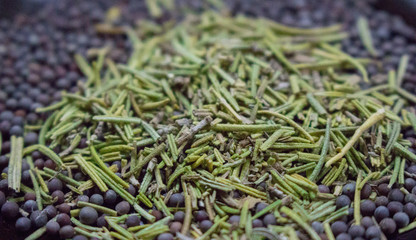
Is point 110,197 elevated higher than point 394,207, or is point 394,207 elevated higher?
point 110,197

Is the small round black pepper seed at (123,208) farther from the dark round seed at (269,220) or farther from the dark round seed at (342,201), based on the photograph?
the dark round seed at (342,201)

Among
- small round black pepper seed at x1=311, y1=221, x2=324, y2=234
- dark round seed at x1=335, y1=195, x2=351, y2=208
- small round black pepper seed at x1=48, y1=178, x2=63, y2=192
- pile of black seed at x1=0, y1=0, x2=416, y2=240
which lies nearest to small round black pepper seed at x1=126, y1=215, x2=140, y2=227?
pile of black seed at x1=0, y1=0, x2=416, y2=240

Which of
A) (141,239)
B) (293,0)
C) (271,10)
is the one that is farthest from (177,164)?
(293,0)

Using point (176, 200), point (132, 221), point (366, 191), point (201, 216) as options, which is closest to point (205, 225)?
point (201, 216)

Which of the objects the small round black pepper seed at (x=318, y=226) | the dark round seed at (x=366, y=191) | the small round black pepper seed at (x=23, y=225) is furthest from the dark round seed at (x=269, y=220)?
the small round black pepper seed at (x=23, y=225)

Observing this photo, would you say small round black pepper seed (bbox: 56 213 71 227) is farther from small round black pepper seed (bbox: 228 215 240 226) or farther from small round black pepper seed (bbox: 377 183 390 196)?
small round black pepper seed (bbox: 377 183 390 196)

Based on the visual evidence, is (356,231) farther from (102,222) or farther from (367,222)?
(102,222)

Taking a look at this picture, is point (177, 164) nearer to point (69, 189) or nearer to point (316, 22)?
point (69, 189)
